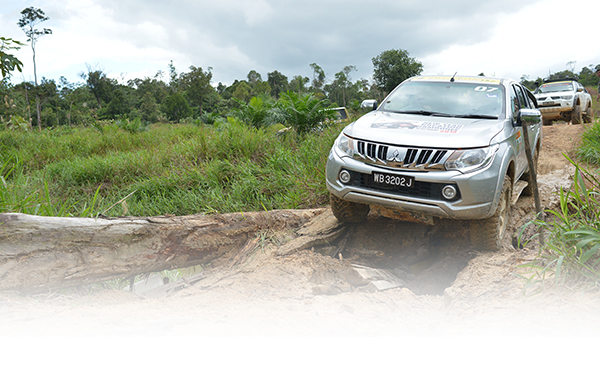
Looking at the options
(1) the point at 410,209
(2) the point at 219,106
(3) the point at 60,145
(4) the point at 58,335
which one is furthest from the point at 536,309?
(2) the point at 219,106

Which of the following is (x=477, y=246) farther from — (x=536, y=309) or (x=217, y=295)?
(x=217, y=295)

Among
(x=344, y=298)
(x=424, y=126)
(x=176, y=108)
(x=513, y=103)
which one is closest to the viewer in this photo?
(x=344, y=298)

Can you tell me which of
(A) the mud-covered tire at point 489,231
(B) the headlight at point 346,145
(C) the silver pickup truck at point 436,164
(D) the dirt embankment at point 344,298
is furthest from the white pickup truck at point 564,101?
(B) the headlight at point 346,145

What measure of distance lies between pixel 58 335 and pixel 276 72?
73.6 m

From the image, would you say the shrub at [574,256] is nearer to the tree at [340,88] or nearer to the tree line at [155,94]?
the tree line at [155,94]

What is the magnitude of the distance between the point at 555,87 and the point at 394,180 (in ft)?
46.4

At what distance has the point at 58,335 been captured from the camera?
236 cm

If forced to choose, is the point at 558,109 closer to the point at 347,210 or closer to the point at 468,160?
the point at 468,160

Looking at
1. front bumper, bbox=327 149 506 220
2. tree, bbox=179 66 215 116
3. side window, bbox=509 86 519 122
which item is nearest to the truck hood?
front bumper, bbox=327 149 506 220

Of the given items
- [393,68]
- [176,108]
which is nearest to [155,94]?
[176,108]

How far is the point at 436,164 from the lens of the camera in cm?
331

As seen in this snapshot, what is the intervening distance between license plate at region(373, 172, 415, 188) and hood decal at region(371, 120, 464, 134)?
597 millimetres

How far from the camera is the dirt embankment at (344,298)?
7.86 ft

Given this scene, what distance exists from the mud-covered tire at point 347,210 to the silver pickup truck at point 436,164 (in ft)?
0.04
